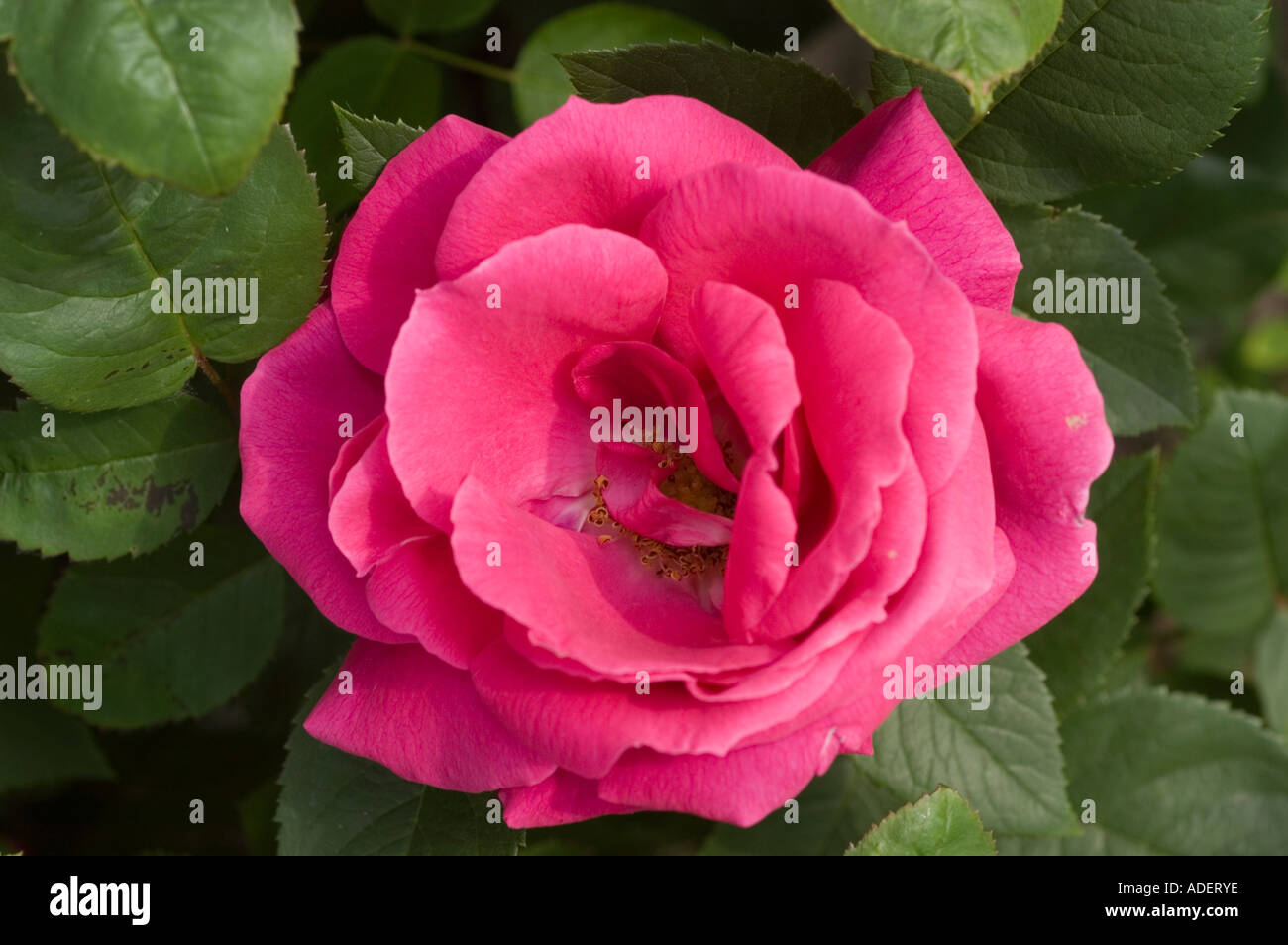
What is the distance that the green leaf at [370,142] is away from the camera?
3.62 ft

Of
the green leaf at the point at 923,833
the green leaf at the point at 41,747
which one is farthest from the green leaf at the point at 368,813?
the green leaf at the point at 41,747

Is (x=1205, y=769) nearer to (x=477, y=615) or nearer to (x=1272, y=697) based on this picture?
(x=1272, y=697)

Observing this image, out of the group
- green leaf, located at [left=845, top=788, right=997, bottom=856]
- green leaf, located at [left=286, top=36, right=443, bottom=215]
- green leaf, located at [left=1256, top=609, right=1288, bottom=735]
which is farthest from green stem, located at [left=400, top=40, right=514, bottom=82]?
green leaf, located at [left=1256, top=609, right=1288, bottom=735]

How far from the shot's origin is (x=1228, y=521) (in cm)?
199

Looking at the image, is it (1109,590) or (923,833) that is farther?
(1109,590)

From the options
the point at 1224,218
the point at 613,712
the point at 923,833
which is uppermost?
the point at 1224,218

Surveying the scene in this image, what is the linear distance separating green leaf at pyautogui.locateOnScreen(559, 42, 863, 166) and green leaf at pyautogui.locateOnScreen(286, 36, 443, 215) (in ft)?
1.96

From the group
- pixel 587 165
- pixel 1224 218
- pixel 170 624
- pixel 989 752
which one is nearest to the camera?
pixel 587 165

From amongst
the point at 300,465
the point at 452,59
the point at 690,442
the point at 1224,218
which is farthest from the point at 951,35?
the point at 1224,218

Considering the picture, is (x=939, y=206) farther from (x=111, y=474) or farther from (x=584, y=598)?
(x=111, y=474)

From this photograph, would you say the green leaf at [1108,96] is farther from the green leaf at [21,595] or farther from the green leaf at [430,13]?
the green leaf at [21,595]

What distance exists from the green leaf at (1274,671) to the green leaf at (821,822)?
0.78 m

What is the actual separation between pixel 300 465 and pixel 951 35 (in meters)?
0.68
